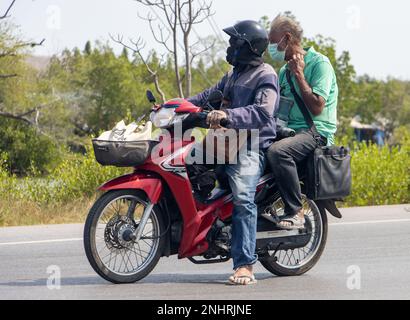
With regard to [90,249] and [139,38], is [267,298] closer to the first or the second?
[90,249]

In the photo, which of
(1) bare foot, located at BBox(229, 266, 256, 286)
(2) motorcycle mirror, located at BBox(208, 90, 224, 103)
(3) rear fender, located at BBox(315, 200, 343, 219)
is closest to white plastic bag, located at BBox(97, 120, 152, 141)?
(2) motorcycle mirror, located at BBox(208, 90, 224, 103)

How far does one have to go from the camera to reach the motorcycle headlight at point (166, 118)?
713 centimetres

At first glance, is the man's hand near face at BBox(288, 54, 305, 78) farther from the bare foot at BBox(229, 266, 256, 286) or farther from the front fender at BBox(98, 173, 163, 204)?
the bare foot at BBox(229, 266, 256, 286)

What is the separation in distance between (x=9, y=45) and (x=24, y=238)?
24246 mm

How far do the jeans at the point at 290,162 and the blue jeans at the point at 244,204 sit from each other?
156 mm

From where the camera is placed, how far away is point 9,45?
111 ft

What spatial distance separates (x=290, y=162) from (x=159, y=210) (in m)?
1.09

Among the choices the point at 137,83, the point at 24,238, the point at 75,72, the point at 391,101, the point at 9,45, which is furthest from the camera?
the point at 391,101

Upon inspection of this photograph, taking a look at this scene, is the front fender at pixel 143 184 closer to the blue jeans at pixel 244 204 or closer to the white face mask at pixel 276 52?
the blue jeans at pixel 244 204

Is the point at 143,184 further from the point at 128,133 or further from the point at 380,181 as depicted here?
the point at 380,181

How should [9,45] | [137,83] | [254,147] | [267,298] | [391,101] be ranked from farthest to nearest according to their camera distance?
[391,101] < [137,83] < [9,45] < [254,147] < [267,298]

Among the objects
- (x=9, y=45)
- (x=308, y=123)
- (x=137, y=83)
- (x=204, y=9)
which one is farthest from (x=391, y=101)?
(x=308, y=123)

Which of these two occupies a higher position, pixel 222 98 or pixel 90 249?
pixel 222 98

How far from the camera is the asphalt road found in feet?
23.0
